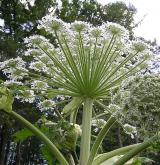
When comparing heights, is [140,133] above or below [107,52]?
below

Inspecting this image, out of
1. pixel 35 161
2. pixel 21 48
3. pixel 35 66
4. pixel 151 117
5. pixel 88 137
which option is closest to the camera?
pixel 151 117

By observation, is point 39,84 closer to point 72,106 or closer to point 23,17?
point 72,106

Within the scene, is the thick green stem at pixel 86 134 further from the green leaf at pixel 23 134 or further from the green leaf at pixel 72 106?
the green leaf at pixel 23 134

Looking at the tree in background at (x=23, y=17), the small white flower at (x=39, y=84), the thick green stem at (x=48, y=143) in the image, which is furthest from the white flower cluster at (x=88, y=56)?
the tree in background at (x=23, y=17)

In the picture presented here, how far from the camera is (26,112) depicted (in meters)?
22.6

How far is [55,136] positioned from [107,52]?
83 cm

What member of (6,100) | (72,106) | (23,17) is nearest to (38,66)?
(72,106)

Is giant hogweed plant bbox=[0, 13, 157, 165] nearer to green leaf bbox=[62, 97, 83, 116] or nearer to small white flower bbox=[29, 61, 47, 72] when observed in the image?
green leaf bbox=[62, 97, 83, 116]

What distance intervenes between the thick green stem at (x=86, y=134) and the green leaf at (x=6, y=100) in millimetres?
627

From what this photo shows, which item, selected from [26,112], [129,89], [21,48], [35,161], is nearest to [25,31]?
[21,48]

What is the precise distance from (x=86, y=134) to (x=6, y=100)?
2.26 feet

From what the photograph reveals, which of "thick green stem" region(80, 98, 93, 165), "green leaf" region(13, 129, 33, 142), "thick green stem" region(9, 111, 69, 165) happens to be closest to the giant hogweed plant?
"thick green stem" region(80, 98, 93, 165)

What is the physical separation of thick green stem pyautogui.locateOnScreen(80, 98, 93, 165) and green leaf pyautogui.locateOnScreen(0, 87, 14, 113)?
2.06 ft

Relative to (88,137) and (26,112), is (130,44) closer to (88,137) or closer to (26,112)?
(88,137)
